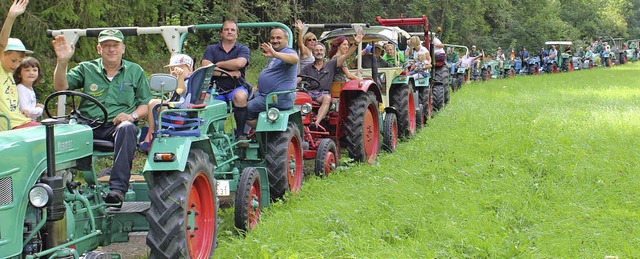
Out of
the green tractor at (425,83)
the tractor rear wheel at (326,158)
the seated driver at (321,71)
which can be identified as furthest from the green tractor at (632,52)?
the tractor rear wheel at (326,158)

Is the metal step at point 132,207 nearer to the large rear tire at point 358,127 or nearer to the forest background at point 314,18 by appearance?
the large rear tire at point 358,127

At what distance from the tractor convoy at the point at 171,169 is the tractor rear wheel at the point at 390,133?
53cm

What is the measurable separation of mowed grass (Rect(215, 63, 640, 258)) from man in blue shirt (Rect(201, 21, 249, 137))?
99cm

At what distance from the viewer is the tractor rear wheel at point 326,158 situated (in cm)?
800

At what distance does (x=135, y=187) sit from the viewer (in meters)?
5.39

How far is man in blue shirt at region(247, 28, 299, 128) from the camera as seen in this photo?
705cm

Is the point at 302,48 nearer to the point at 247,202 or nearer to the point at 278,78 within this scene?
the point at 278,78

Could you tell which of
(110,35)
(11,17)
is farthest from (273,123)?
(11,17)

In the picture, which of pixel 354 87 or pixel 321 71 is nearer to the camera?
pixel 354 87

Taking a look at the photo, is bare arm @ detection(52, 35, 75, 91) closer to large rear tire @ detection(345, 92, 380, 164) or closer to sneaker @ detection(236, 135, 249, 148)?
sneaker @ detection(236, 135, 249, 148)

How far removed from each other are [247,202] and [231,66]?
1.69 meters

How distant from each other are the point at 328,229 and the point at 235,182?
1071mm

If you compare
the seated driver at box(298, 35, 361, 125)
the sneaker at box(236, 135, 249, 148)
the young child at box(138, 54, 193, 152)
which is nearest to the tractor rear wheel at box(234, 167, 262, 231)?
the sneaker at box(236, 135, 249, 148)

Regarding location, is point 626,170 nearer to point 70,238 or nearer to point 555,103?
point 70,238
